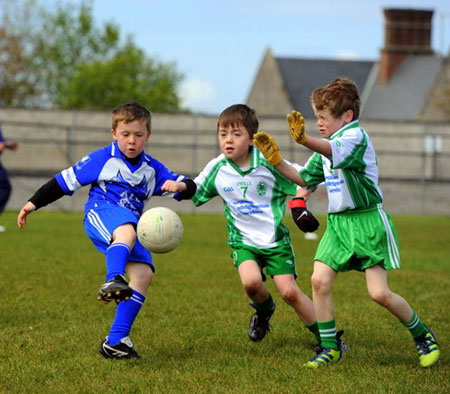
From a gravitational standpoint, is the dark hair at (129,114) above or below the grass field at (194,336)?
above

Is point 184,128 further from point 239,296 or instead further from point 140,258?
point 140,258

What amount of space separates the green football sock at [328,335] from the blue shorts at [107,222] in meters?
1.30

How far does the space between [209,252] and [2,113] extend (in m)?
19.5

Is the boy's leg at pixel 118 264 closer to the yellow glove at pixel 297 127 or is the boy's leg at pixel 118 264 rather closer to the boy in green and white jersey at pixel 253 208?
the boy in green and white jersey at pixel 253 208

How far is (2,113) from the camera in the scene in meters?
30.8

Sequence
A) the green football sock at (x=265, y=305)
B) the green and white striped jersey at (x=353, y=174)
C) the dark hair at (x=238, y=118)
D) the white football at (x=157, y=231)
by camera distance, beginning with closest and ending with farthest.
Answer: the green and white striped jersey at (x=353, y=174), the white football at (x=157, y=231), the dark hair at (x=238, y=118), the green football sock at (x=265, y=305)

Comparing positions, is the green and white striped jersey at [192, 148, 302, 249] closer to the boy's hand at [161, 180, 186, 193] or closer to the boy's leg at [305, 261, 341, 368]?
the boy's hand at [161, 180, 186, 193]

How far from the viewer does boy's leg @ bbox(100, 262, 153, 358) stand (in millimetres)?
5668

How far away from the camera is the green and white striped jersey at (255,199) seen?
6125 millimetres

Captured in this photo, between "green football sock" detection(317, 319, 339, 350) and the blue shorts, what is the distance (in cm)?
130

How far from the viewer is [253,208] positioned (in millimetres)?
6141

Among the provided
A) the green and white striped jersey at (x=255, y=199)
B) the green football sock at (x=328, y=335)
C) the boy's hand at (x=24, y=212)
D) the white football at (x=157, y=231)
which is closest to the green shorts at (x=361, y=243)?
the green football sock at (x=328, y=335)

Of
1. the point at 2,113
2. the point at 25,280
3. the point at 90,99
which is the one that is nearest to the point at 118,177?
the point at 25,280

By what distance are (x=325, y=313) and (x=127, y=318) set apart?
4.27 ft
